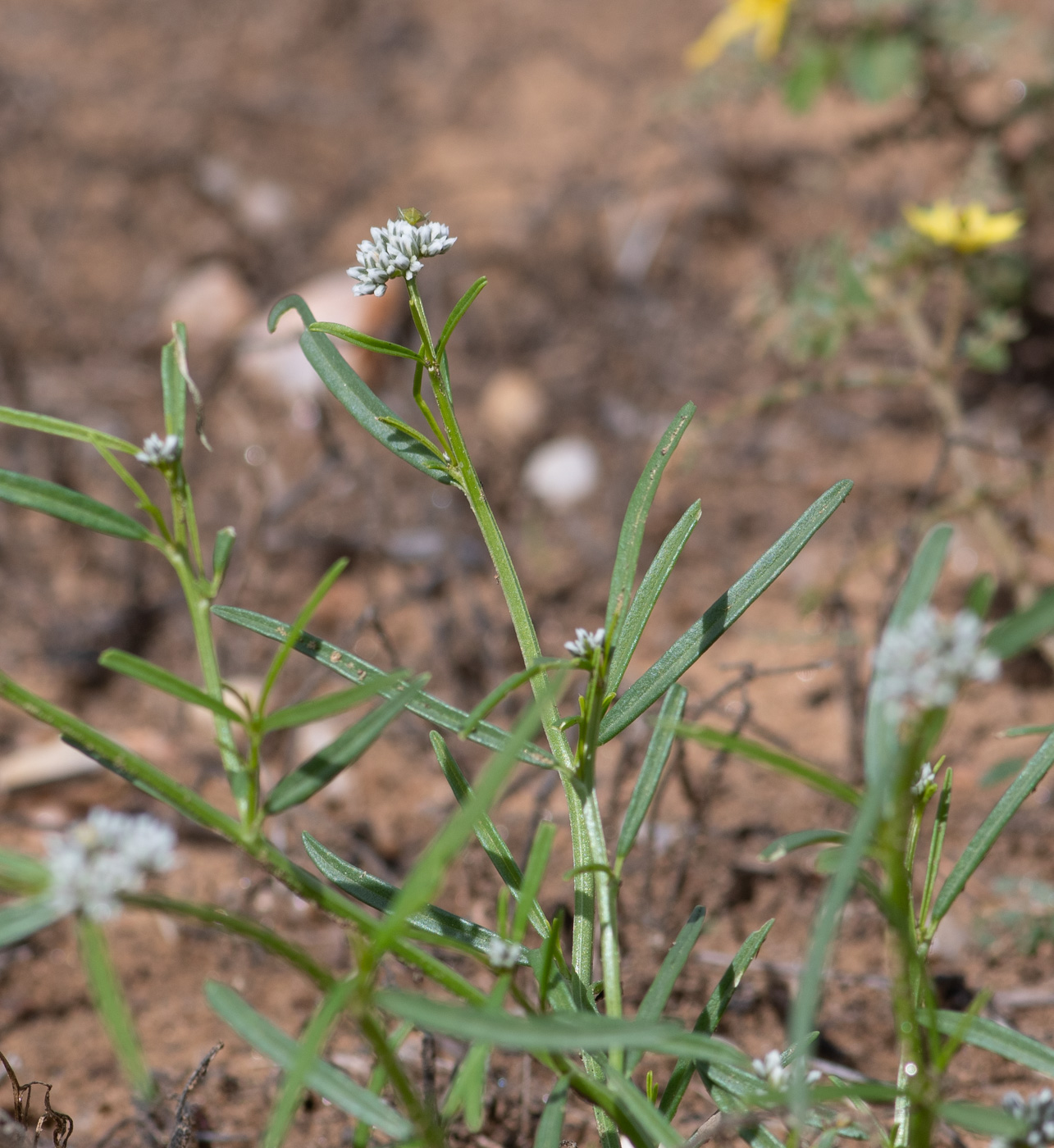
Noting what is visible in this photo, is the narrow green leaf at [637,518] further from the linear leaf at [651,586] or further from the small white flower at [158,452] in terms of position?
the small white flower at [158,452]

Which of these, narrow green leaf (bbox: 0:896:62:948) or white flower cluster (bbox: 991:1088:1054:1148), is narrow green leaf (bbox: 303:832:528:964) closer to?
narrow green leaf (bbox: 0:896:62:948)

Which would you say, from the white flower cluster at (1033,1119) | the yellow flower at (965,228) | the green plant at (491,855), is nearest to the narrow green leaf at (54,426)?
the green plant at (491,855)

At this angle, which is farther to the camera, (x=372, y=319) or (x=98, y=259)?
(x=98, y=259)

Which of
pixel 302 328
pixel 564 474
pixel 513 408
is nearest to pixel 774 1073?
pixel 564 474

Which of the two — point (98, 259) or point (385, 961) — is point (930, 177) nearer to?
point (98, 259)

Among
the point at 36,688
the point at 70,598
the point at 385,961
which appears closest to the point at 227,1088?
the point at 385,961

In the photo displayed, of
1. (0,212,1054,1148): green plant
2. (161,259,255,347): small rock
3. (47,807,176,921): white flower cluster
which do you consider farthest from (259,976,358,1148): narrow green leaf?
(161,259,255,347): small rock
